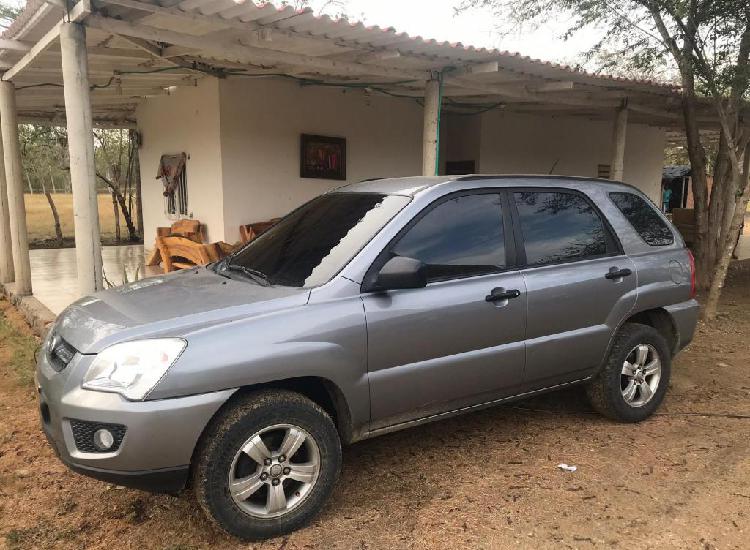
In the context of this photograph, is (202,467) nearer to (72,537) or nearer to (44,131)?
(72,537)

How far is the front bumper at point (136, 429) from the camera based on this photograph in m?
2.43

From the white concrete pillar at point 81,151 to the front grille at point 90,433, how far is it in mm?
3065

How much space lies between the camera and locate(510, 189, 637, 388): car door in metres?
3.60

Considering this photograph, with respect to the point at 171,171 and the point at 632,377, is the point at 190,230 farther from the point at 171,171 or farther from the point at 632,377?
the point at 632,377

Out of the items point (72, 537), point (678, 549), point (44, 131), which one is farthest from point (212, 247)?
point (44, 131)

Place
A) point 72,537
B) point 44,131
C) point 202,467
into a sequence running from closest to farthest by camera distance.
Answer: point 202,467
point 72,537
point 44,131

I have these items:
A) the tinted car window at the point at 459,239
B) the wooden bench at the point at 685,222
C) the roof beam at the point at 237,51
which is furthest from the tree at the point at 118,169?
the wooden bench at the point at 685,222

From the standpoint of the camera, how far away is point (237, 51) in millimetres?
5840

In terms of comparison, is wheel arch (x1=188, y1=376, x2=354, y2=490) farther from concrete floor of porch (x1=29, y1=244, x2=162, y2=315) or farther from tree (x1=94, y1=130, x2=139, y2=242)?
tree (x1=94, y1=130, x2=139, y2=242)

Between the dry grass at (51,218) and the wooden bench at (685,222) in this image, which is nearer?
the wooden bench at (685,222)

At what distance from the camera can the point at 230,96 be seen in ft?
27.2

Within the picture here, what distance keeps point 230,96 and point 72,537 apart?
21.9ft

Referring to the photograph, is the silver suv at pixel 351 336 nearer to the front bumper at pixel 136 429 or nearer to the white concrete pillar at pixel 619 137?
the front bumper at pixel 136 429

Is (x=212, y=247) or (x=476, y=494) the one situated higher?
(x=212, y=247)
